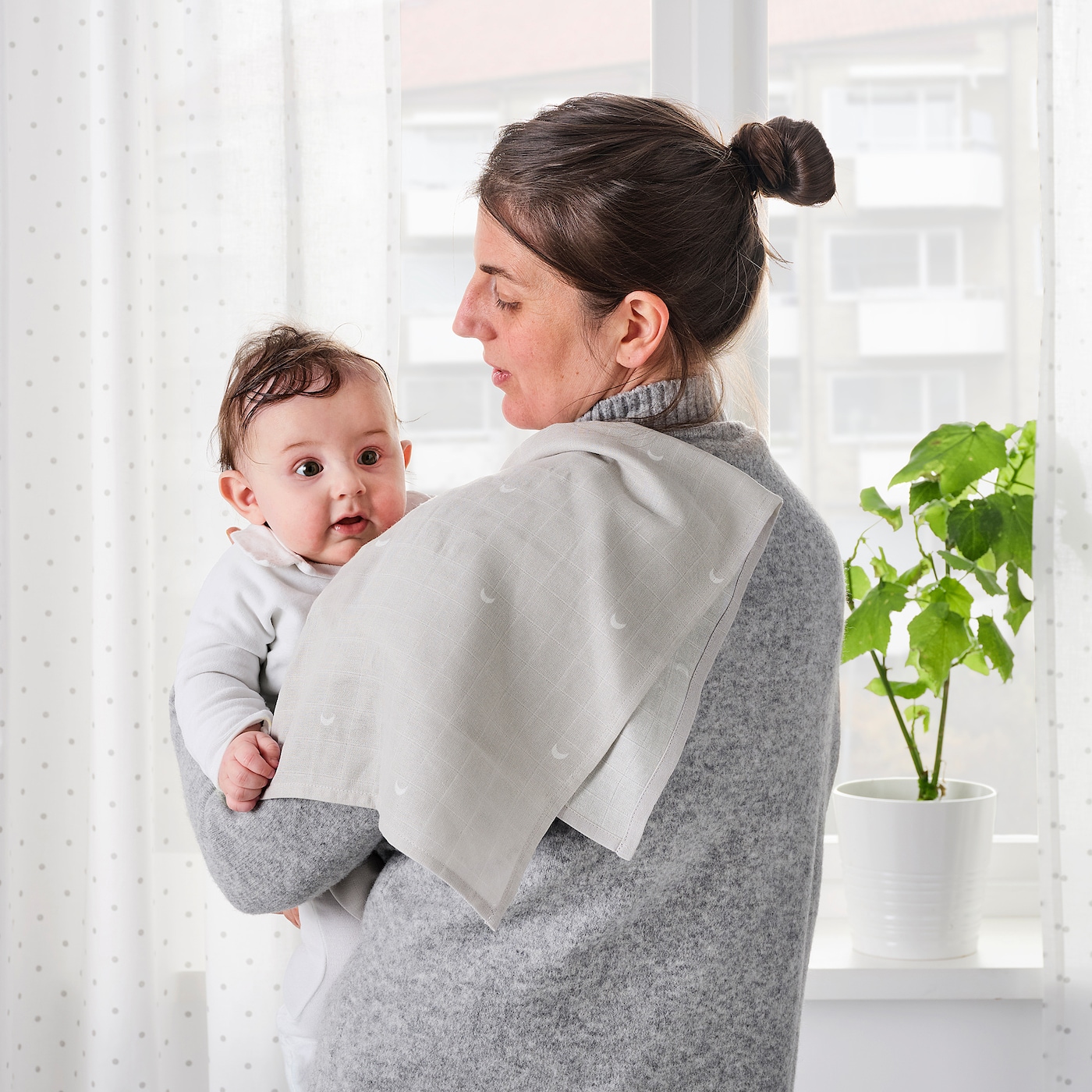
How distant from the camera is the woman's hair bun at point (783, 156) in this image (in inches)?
35.3

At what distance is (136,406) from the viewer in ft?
5.31

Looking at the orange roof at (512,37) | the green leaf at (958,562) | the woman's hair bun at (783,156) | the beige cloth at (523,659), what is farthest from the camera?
the orange roof at (512,37)

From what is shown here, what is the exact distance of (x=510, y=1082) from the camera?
0.74m

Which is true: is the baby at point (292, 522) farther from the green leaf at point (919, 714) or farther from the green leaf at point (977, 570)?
the green leaf at point (919, 714)

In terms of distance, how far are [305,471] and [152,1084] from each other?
1083mm

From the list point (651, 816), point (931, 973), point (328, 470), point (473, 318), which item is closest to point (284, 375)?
point (328, 470)

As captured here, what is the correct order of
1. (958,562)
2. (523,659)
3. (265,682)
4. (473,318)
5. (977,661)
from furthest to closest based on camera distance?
(977,661)
(958,562)
(265,682)
(473,318)
(523,659)

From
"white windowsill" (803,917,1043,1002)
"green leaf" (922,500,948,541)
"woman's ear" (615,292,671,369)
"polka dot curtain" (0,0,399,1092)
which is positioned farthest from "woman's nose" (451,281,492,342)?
"white windowsill" (803,917,1043,1002)

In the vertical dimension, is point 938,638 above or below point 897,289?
below

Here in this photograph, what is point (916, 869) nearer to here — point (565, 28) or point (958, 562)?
point (958, 562)

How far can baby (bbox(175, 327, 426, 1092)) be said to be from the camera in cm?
99

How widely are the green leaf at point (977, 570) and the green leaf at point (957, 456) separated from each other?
91mm

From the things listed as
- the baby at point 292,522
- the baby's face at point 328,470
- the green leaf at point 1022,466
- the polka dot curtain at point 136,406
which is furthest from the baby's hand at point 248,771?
the green leaf at point 1022,466

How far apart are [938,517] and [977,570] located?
12 centimetres
